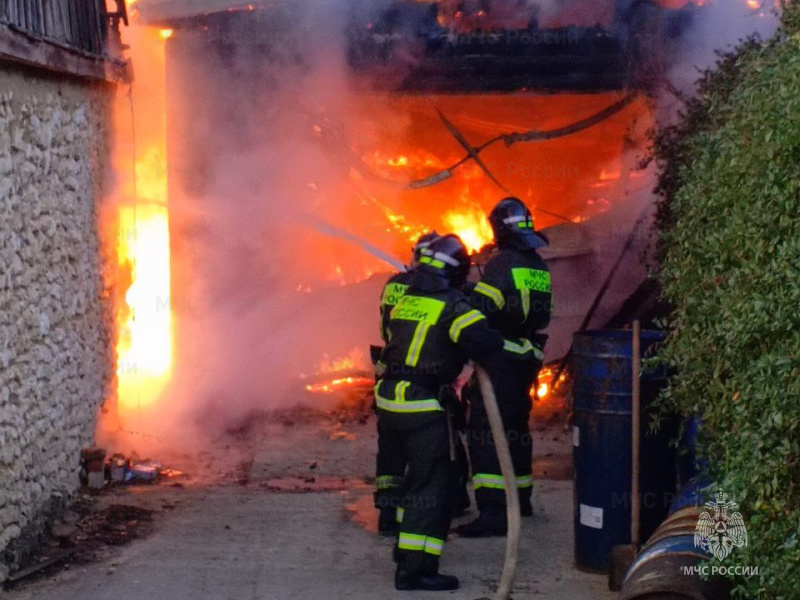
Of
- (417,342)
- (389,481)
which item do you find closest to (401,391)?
(417,342)

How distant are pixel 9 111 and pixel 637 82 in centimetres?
603

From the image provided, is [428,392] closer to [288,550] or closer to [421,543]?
[421,543]

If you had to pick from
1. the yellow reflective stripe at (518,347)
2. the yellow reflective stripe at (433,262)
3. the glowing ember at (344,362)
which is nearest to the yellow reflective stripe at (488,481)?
the yellow reflective stripe at (518,347)

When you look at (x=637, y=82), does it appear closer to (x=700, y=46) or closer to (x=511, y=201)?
(x=700, y=46)

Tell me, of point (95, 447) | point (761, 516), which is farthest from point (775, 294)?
point (95, 447)

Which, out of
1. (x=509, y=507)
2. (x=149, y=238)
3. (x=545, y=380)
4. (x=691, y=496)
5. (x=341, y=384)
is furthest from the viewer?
(x=341, y=384)

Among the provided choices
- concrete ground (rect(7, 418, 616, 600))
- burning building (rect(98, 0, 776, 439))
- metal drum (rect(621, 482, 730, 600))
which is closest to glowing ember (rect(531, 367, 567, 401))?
burning building (rect(98, 0, 776, 439))

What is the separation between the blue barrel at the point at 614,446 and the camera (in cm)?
553

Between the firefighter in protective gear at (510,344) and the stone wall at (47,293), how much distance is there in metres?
2.60

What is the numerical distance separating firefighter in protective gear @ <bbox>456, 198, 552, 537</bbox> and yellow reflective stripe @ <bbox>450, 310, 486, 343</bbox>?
3.10ft

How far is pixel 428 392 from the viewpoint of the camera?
5.62 metres

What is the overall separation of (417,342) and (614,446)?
116cm

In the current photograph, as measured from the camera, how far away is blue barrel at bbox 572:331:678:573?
553 cm

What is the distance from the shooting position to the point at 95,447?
7.69 metres
